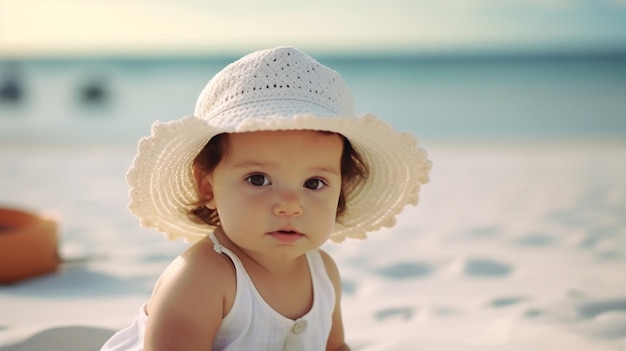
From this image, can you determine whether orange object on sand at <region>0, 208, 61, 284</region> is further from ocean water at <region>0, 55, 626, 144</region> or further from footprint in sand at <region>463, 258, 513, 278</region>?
ocean water at <region>0, 55, 626, 144</region>

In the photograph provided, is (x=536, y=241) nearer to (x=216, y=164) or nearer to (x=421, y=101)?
(x=216, y=164)

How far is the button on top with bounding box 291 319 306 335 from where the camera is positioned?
1.96 meters

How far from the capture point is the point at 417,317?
277 cm

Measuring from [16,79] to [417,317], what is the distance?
15.6 m

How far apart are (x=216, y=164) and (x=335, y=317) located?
0.69 metres

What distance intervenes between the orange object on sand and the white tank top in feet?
4.19

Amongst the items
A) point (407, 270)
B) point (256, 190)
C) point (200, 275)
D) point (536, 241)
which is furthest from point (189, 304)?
point (536, 241)

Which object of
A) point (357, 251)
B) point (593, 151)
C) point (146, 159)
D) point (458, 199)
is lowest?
point (146, 159)

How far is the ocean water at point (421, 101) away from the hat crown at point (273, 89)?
7443 millimetres

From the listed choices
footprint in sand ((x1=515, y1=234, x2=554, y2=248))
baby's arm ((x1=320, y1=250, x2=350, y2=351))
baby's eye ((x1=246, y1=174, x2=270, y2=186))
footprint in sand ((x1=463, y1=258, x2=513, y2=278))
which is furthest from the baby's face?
footprint in sand ((x1=515, y1=234, x2=554, y2=248))

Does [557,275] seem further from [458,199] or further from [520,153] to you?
[520,153]

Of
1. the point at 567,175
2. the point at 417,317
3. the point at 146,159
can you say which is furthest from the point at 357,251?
the point at 567,175

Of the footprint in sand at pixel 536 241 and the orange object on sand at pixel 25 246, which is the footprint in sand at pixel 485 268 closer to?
the footprint in sand at pixel 536 241

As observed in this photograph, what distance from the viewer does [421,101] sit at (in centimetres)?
1474
